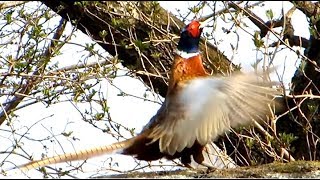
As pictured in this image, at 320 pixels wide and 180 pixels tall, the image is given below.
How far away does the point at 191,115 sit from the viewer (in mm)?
3070

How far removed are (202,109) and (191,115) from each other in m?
0.06

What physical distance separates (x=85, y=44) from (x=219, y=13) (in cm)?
99

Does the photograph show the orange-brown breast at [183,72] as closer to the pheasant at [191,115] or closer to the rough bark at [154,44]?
the pheasant at [191,115]

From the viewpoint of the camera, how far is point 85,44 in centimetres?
484

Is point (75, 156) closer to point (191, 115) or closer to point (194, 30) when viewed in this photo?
point (191, 115)

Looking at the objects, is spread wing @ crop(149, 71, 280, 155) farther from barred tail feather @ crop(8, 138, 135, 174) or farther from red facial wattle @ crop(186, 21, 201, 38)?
red facial wattle @ crop(186, 21, 201, 38)

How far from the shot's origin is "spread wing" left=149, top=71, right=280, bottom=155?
3.05 meters

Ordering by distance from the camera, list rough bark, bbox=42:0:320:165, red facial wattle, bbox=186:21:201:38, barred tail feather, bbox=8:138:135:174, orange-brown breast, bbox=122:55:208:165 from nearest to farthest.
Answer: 1. barred tail feather, bbox=8:138:135:174
2. orange-brown breast, bbox=122:55:208:165
3. red facial wattle, bbox=186:21:201:38
4. rough bark, bbox=42:0:320:165

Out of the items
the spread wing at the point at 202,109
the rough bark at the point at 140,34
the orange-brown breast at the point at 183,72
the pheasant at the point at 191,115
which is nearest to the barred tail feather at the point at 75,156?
the pheasant at the point at 191,115

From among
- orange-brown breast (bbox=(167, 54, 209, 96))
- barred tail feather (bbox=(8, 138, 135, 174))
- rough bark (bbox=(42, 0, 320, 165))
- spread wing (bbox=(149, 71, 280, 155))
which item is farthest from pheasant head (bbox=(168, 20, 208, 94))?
rough bark (bbox=(42, 0, 320, 165))

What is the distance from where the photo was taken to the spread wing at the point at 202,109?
3.05 m

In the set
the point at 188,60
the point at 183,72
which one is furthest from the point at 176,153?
the point at 188,60

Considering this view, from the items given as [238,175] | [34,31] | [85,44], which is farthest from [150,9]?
[238,175]

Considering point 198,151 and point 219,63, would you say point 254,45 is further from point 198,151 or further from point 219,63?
point 198,151
